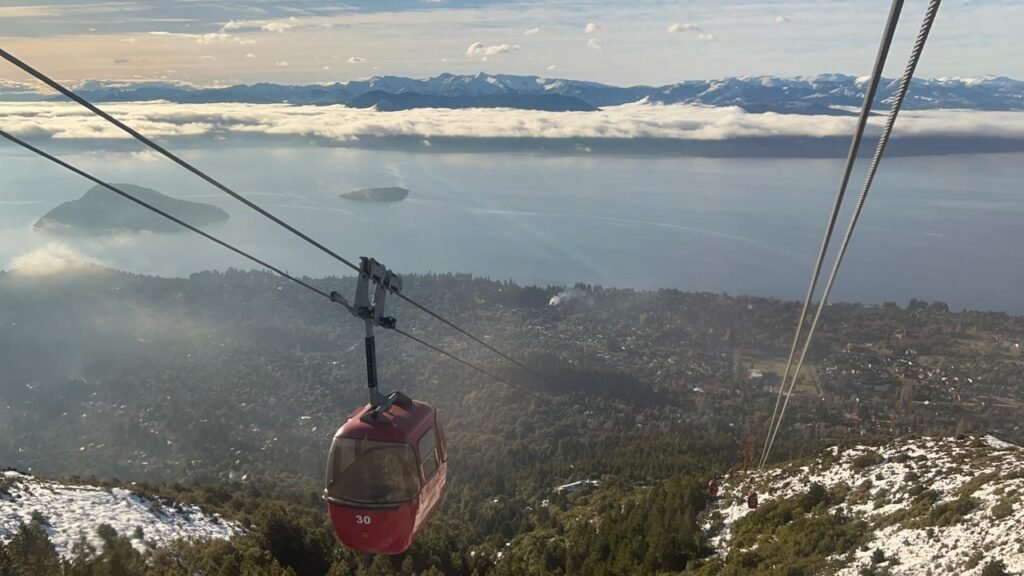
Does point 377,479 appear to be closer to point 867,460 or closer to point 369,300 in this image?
point 369,300

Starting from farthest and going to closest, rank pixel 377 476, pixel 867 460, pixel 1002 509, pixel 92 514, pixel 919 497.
Result: pixel 92 514, pixel 867 460, pixel 919 497, pixel 1002 509, pixel 377 476

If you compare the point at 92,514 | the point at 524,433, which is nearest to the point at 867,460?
the point at 92,514

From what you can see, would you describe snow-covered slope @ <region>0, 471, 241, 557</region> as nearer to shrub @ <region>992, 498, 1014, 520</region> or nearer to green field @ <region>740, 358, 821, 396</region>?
shrub @ <region>992, 498, 1014, 520</region>

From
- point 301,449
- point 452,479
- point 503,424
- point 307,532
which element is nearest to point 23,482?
point 307,532

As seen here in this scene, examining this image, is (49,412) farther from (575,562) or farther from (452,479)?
(575,562)

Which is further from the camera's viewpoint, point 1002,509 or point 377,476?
point 1002,509

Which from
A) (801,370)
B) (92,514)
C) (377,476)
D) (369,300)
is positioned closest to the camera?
(369,300)

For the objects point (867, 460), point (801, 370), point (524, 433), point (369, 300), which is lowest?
point (801, 370)
